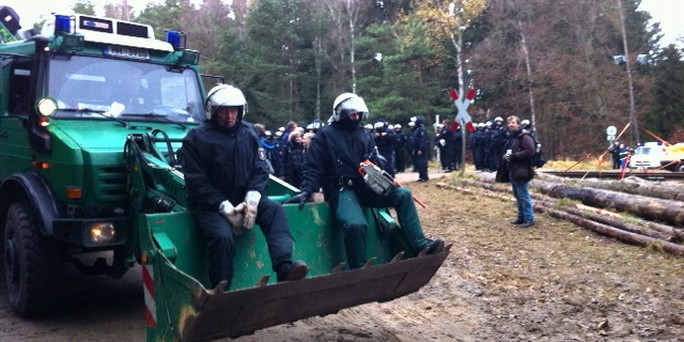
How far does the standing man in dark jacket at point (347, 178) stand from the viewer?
6.23m

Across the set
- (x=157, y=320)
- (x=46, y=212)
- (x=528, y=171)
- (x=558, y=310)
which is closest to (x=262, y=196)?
(x=157, y=320)

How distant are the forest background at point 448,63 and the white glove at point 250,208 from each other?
1298 inches

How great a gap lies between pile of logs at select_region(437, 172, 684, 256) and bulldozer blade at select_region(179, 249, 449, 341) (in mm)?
5222

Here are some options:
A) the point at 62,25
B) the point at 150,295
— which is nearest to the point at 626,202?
the point at 150,295

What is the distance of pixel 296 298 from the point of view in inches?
198

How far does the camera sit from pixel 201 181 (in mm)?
5336

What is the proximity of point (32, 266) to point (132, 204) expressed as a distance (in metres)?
1.20

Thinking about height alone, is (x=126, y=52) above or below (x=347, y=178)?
above

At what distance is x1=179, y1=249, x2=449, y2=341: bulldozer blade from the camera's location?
4555mm

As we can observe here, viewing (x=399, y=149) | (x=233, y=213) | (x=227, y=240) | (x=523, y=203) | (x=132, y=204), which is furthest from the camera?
(x=399, y=149)

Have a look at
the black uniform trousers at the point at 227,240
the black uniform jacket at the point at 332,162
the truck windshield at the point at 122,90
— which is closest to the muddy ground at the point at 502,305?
the black uniform trousers at the point at 227,240

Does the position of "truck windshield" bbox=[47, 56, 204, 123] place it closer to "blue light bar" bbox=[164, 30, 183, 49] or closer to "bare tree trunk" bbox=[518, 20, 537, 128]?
"blue light bar" bbox=[164, 30, 183, 49]

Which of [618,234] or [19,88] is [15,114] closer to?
[19,88]

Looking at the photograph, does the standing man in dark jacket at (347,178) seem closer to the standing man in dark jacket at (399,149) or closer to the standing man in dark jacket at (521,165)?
the standing man in dark jacket at (521,165)
